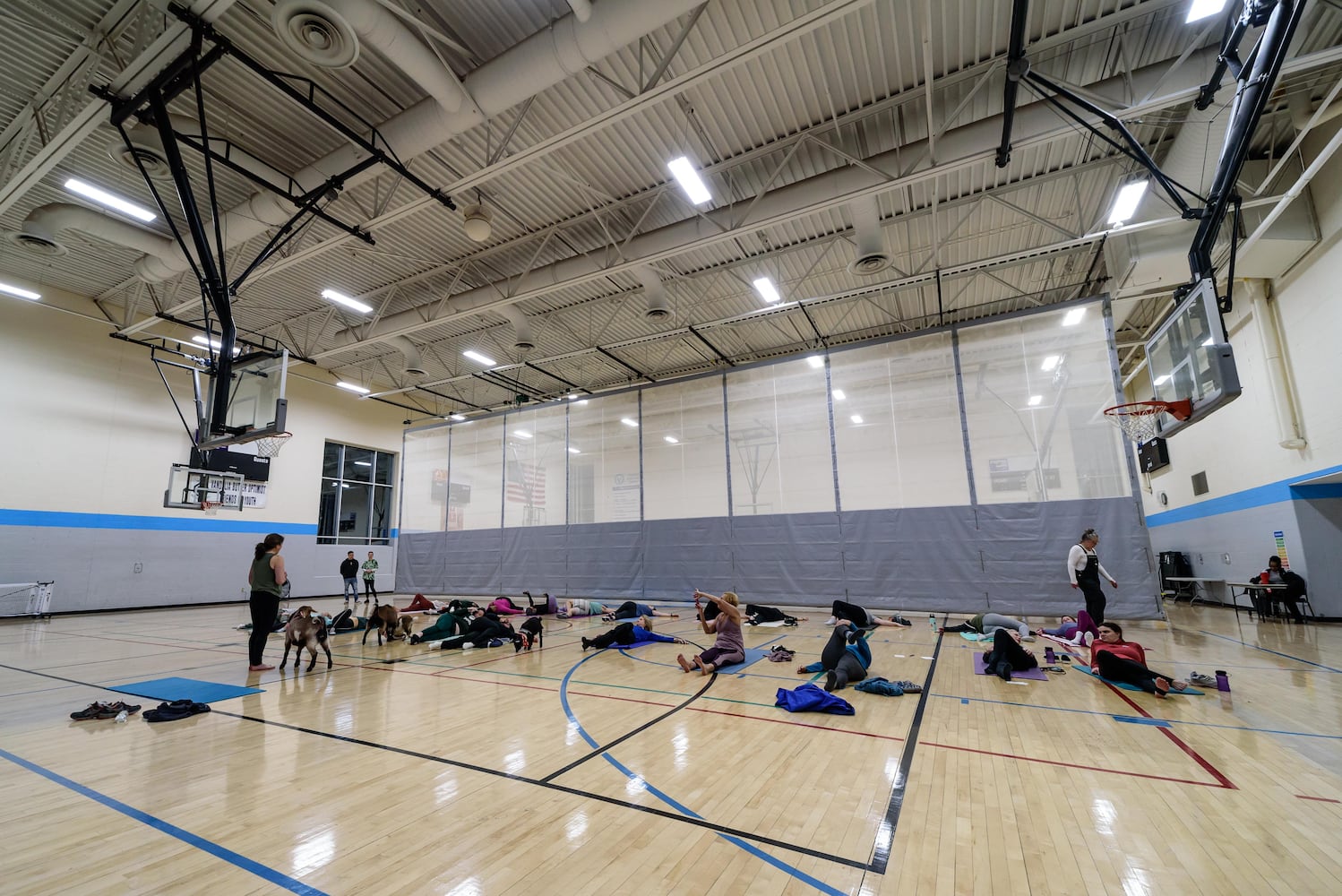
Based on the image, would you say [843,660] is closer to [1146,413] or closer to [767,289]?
[1146,413]

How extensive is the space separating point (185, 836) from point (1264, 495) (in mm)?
17788

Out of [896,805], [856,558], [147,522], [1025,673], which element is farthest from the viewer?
[147,522]

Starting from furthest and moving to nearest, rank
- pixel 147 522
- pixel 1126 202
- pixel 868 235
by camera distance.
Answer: pixel 147 522
pixel 868 235
pixel 1126 202

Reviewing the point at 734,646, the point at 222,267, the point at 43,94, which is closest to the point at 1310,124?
the point at 734,646

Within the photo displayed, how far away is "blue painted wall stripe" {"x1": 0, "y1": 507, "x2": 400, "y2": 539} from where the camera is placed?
13.5 m

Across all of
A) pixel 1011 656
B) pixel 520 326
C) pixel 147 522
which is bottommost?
pixel 1011 656

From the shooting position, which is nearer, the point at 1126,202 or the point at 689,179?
the point at 689,179

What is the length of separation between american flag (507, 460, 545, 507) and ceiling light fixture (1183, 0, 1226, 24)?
16.7m

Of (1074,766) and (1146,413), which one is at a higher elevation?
(1146,413)

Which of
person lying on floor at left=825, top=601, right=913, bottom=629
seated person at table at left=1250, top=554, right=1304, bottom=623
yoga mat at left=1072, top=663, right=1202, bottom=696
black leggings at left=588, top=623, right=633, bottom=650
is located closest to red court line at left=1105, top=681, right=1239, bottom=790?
yoga mat at left=1072, top=663, right=1202, bottom=696

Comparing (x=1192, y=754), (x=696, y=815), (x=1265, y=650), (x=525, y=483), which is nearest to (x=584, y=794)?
(x=696, y=815)

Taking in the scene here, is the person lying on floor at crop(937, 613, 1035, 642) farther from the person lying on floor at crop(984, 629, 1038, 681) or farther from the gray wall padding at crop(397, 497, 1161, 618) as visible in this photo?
the gray wall padding at crop(397, 497, 1161, 618)

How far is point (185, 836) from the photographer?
293cm

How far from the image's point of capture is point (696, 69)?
6.48 meters
